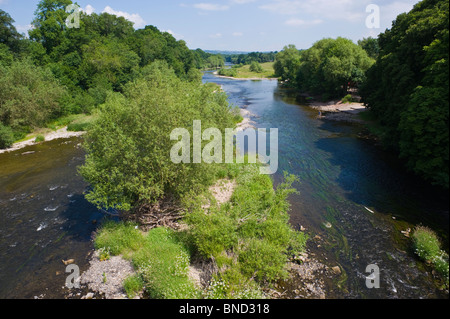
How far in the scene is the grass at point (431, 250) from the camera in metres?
14.1

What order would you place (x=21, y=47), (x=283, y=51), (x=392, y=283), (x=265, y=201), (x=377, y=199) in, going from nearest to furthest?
(x=392, y=283) → (x=265, y=201) → (x=377, y=199) → (x=21, y=47) → (x=283, y=51)

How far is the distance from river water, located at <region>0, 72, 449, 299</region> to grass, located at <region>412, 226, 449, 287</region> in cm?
64

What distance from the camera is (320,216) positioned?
20.0 m

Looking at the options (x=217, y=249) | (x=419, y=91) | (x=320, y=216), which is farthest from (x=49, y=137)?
(x=419, y=91)

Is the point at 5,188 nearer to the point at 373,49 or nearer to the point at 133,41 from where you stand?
the point at 133,41

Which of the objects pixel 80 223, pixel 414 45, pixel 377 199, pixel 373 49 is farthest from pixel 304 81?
pixel 80 223

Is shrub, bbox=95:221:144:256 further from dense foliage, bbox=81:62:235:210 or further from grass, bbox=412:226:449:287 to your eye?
grass, bbox=412:226:449:287

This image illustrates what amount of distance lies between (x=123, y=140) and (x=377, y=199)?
68.1 ft

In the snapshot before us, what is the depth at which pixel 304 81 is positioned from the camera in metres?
77.0

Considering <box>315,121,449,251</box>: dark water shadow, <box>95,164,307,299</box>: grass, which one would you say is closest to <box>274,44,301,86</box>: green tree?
<box>315,121,449,251</box>: dark water shadow

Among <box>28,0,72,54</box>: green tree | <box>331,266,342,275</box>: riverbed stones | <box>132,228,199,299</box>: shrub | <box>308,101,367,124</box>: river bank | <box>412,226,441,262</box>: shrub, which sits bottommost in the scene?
<box>331,266,342,275</box>: riverbed stones

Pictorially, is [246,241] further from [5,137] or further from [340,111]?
[340,111]

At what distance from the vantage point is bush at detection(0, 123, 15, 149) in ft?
117

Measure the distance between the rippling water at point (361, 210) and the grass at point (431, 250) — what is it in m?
0.59
